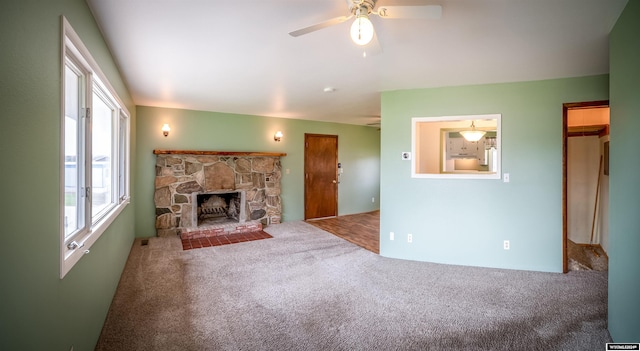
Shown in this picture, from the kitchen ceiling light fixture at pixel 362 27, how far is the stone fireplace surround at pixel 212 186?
14.0ft

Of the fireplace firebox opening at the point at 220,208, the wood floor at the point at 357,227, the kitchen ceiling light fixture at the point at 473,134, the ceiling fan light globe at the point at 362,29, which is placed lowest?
the wood floor at the point at 357,227

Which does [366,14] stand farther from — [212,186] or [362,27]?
[212,186]

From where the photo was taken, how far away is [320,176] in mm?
6922

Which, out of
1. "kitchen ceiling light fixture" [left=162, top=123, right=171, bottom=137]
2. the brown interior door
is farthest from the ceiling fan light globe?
the brown interior door

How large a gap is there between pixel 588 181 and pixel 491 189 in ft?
7.80

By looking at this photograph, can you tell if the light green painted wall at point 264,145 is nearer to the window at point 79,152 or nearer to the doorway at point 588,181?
the window at point 79,152

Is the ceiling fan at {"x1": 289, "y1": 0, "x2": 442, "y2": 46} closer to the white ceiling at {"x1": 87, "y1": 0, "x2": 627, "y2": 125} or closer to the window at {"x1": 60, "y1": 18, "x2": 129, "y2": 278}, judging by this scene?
the white ceiling at {"x1": 87, "y1": 0, "x2": 627, "y2": 125}

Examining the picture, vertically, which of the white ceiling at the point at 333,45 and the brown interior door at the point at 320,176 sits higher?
the white ceiling at the point at 333,45

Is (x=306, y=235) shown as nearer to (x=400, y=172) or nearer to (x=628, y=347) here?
(x=400, y=172)

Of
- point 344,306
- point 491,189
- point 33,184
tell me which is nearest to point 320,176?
point 491,189

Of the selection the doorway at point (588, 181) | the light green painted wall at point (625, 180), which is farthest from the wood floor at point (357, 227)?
the doorway at point (588, 181)

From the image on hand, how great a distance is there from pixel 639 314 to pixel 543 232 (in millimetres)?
1958

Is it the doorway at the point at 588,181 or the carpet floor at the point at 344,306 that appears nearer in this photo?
the carpet floor at the point at 344,306

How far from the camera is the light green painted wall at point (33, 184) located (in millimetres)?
968
